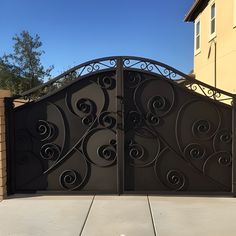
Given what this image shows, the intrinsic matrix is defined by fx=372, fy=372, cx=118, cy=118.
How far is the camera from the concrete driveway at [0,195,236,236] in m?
4.62

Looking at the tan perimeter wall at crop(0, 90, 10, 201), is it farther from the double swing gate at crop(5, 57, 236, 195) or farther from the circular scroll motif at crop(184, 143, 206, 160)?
the circular scroll motif at crop(184, 143, 206, 160)

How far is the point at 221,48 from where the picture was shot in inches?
399

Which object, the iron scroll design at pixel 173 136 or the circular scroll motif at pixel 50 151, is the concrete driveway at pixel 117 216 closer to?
the iron scroll design at pixel 173 136

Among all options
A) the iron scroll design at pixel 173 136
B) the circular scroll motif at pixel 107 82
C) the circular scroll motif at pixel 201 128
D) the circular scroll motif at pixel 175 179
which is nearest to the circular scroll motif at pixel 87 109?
the circular scroll motif at pixel 107 82

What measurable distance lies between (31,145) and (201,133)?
9.60 feet

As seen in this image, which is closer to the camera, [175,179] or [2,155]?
[2,155]

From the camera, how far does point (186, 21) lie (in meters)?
15.2

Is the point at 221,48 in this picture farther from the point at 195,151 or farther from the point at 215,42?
the point at 195,151

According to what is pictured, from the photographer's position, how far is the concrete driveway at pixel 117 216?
182 inches

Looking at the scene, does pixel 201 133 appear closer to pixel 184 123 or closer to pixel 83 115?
pixel 184 123

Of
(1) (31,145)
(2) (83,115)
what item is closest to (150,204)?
(2) (83,115)

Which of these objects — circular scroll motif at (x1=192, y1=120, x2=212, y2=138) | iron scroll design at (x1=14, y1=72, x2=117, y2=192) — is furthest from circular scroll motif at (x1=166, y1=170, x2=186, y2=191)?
iron scroll design at (x1=14, y1=72, x2=117, y2=192)

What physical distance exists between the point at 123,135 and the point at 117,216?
1556 mm

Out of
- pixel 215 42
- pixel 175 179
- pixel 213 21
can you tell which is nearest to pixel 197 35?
pixel 213 21
